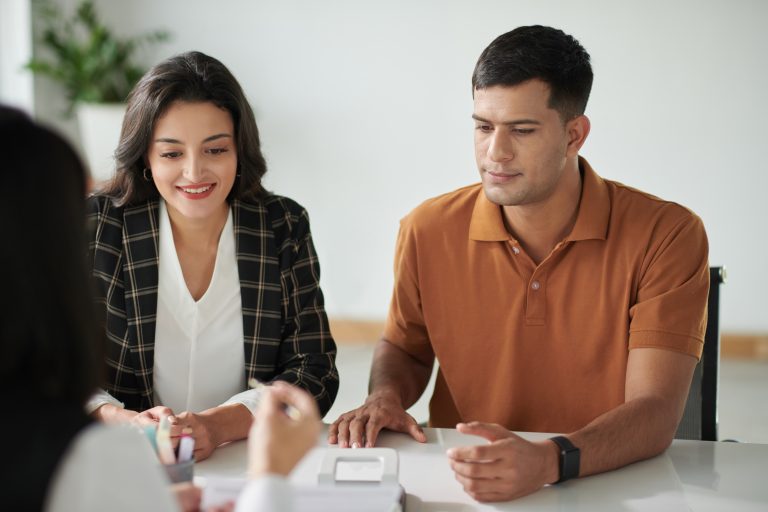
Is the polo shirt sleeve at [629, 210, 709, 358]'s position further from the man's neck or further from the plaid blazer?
the plaid blazer

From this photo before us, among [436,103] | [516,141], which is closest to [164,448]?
[516,141]

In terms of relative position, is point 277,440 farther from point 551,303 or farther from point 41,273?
point 551,303

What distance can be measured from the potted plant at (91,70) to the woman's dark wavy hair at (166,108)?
2670 millimetres

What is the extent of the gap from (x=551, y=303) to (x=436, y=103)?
299cm

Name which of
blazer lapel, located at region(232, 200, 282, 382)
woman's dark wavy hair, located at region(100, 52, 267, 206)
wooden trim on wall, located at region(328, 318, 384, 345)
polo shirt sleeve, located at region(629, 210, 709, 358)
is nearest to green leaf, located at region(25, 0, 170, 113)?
wooden trim on wall, located at region(328, 318, 384, 345)

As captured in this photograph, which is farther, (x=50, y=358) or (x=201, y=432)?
(x=201, y=432)

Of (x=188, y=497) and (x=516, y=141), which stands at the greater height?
(x=516, y=141)

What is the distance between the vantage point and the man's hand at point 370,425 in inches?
61.5

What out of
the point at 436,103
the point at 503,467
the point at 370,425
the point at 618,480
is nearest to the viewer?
the point at 503,467

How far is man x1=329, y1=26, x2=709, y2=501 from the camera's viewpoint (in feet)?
5.79

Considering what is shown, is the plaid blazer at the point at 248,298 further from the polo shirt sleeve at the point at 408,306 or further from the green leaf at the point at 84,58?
the green leaf at the point at 84,58

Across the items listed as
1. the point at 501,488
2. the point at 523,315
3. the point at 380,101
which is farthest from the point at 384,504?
the point at 380,101

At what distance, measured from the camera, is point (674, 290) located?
1.73 meters

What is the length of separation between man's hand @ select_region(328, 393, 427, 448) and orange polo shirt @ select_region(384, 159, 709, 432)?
32cm
